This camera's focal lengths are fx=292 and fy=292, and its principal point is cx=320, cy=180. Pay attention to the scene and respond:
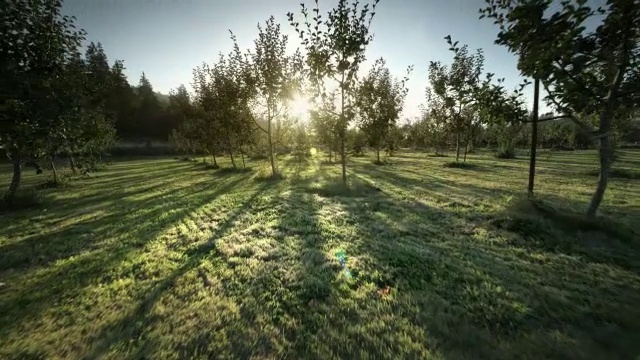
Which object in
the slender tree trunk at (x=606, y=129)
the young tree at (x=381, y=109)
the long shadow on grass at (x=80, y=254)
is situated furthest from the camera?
the young tree at (x=381, y=109)

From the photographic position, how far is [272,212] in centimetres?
1283

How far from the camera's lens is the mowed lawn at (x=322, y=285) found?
181 inches

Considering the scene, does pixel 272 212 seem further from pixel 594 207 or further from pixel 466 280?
pixel 594 207

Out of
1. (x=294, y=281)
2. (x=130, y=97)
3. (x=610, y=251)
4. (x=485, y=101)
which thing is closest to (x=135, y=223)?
(x=294, y=281)

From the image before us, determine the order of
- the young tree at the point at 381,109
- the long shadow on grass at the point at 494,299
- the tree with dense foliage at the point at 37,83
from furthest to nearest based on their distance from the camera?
1. the young tree at the point at 381,109
2. the tree with dense foliage at the point at 37,83
3. the long shadow on grass at the point at 494,299

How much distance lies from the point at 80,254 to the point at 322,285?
23.6 feet

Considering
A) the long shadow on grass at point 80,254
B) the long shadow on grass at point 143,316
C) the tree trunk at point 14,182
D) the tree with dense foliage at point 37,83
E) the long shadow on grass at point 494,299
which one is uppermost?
the tree with dense foliage at point 37,83

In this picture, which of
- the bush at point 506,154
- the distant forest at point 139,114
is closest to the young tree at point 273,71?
the bush at point 506,154

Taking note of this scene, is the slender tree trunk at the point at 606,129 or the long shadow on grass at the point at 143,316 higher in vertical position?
the slender tree trunk at the point at 606,129

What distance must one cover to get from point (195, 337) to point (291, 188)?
14.7 meters

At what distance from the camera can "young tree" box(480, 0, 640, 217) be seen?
7.04 m

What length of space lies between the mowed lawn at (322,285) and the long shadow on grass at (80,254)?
5 centimetres

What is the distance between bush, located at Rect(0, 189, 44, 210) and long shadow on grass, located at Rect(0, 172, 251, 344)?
4.83 meters

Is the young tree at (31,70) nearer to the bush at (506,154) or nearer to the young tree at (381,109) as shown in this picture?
the young tree at (381,109)
